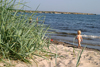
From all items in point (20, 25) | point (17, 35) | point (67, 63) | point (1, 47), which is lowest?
point (67, 63)

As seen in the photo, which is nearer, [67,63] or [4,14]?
[4,14]

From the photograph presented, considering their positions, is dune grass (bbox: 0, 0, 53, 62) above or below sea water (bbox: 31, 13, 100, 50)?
above

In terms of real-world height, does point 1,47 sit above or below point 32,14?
below

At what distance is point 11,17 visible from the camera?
283 cm

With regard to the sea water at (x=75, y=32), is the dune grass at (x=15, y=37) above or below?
above

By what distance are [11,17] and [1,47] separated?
0.71 metres

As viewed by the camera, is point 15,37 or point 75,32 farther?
point 75,32

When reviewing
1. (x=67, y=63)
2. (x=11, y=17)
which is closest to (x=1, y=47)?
(x=11, y=17)

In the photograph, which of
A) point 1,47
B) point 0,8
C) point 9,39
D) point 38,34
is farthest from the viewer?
point 38,34

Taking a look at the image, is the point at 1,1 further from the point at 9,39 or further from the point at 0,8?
the point at 9,39

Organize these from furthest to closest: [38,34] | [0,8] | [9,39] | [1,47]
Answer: [38,34]
[0,8]
[9,39]
[1,47]

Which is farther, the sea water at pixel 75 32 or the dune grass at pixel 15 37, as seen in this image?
the sea water at pixel 75 32

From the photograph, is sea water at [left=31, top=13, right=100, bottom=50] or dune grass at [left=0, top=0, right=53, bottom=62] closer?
dune grass at [left=0, top=0, right=53, bottom=62]

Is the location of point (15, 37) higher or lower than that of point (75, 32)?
higher
